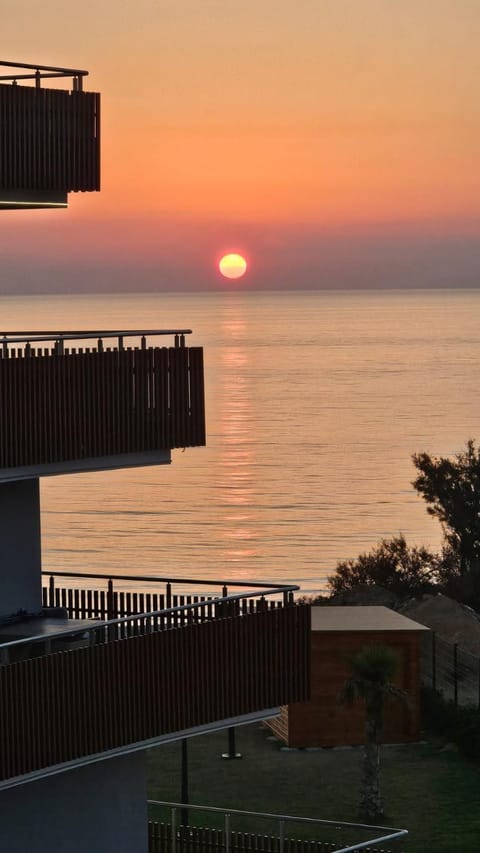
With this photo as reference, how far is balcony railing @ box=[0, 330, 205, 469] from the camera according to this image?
1734 cm

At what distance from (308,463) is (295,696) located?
108 meters

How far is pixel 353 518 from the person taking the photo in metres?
103

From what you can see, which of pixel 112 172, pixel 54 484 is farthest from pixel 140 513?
pixel 112 172

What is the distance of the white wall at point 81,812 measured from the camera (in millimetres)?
18328

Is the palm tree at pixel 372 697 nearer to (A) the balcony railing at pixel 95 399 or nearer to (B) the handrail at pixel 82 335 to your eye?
(A) the balcony railing at pixel 95 399

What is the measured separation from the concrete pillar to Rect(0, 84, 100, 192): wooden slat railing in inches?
135

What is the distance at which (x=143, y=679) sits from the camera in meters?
17.9

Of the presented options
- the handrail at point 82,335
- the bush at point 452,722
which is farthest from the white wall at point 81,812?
the bush at point 452,722

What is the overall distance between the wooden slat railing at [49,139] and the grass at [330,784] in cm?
1319

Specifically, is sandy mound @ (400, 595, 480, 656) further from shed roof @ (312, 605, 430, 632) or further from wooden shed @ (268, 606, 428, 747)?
wooden shed @ (268, 606, 428, 747)

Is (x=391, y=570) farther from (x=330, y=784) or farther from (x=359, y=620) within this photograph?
(x=330, y=784)

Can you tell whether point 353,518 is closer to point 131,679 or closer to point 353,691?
point 353,691

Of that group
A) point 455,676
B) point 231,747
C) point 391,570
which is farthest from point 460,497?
point 231,747

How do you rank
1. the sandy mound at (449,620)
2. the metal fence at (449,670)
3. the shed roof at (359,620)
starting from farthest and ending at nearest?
1. the sandy mound at (449,620)
2. the metal fence at (449,670)
3. the shed roof at (359,620)
